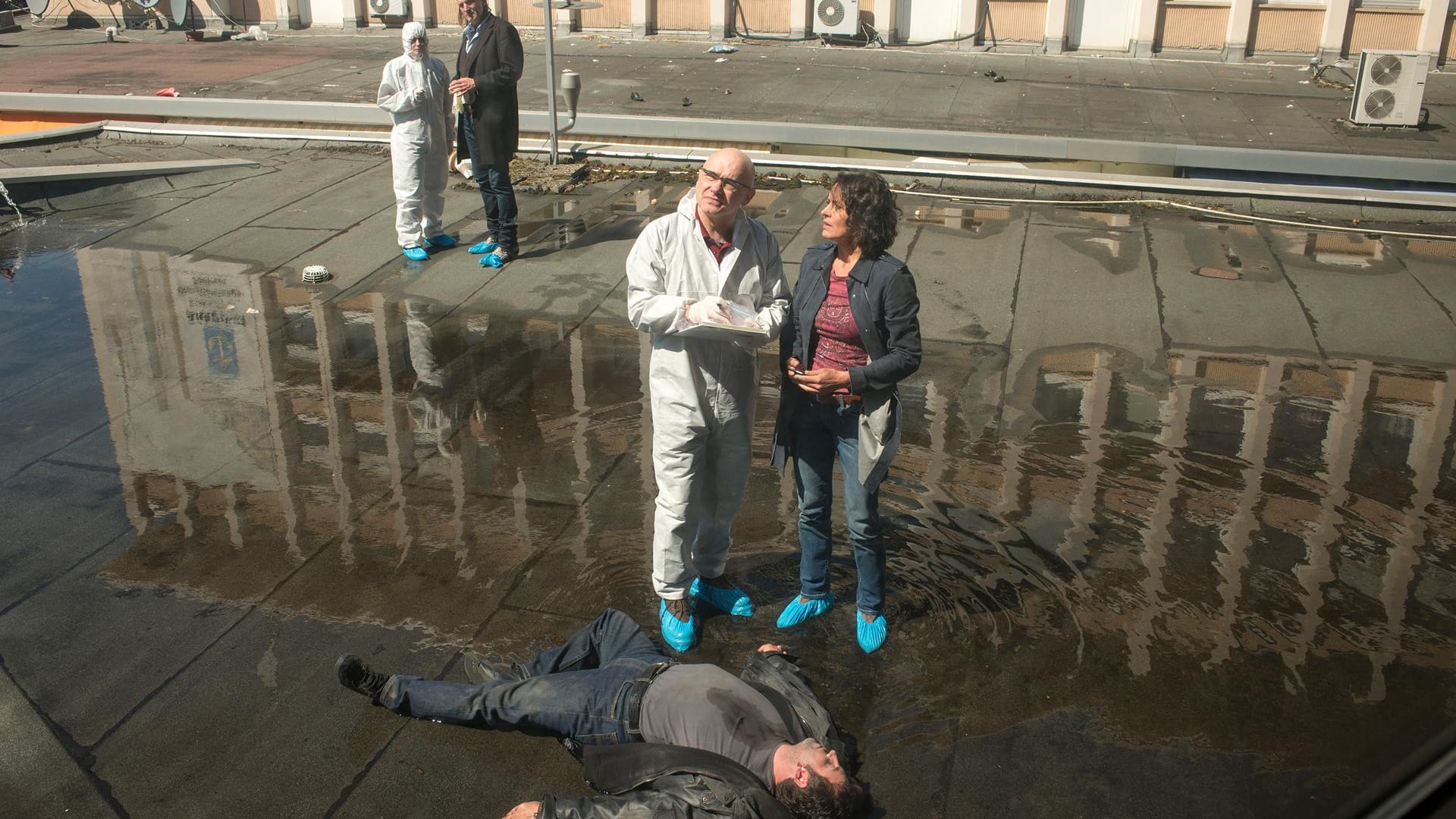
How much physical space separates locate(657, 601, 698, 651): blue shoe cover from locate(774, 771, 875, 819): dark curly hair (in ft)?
3.96

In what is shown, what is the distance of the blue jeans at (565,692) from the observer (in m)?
Answer: 3.77

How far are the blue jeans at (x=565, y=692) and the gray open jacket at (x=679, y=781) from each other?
159mm

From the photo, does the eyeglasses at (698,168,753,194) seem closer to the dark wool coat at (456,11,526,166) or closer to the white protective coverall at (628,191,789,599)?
the white protective coverall at (628,191,789,599)

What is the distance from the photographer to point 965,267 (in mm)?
8914

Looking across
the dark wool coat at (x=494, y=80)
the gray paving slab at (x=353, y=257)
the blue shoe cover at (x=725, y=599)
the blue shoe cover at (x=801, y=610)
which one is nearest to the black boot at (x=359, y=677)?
the blue shoe cover at (x=725, y=599)

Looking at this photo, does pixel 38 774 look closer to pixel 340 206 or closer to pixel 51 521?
pixel 51 521

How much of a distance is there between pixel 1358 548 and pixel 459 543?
13.3ft

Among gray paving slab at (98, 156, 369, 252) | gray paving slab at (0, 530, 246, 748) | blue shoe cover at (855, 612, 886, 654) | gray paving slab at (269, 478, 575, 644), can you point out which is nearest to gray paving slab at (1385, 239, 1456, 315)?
blue shoe cover at (855, 612, 886, 654)

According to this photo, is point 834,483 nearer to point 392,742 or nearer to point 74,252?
point 392,742

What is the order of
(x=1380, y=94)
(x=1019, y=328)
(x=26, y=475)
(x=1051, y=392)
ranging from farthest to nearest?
(x=1380, y=94) < (x=1019, y=328) < (x=1051, y=392) < (x=26, y=475)

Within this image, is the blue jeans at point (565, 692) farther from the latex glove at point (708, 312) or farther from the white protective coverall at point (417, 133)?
the white protective coverall at point (417, 133)

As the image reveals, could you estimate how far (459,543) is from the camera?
17.1 ft

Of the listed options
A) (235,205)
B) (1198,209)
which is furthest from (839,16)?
(235,205)

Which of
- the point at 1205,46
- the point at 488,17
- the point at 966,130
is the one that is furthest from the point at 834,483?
the point at 1205,46
